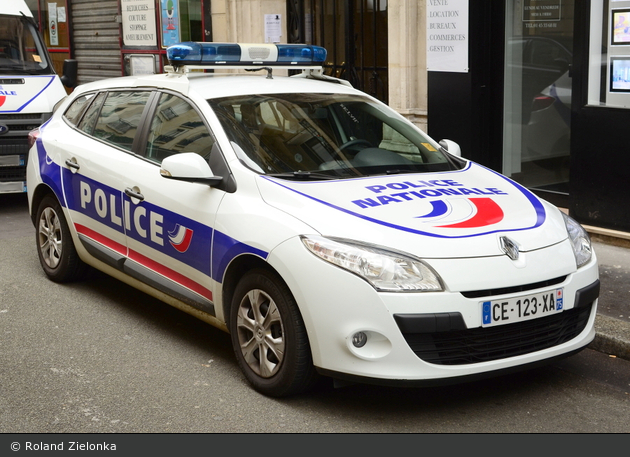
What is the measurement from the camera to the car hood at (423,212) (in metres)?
3.99

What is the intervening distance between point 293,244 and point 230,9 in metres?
9.67

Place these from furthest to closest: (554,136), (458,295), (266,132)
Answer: (554,136) → (266,132) → (458,295)

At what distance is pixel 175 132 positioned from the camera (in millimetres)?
5203

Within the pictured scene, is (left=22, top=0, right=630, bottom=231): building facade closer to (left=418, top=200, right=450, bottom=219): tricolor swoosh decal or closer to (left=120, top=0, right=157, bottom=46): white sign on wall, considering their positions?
(left=120, top=0, right=157, bottom=46): white sign on wall

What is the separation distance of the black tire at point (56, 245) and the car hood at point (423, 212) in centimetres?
239

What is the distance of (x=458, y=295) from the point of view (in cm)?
384

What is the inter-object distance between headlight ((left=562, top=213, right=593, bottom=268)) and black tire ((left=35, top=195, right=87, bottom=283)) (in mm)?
3494

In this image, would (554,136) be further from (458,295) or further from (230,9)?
(230,9)

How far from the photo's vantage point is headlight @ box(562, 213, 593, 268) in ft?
14.4

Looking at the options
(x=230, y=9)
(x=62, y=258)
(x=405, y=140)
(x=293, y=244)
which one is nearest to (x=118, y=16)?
(x=230, y=9)

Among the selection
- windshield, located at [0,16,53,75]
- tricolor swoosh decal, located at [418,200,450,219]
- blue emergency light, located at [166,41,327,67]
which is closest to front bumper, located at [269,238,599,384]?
tricolor swoosh decal, located at [418,200,450,219]

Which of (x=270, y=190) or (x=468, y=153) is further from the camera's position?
(x=468, y=153)

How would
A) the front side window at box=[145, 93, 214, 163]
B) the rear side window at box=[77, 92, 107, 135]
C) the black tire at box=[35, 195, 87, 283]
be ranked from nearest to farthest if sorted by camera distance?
1. the front side window at box=[145, 93, 214, 163]
2. the rear side window at box=[77, 92, 107, 135]
3. the black tire at box=[35, 195, 87, 283]

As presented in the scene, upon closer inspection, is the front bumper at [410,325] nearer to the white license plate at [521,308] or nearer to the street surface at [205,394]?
the white license plate at [521,308]
